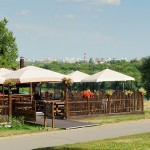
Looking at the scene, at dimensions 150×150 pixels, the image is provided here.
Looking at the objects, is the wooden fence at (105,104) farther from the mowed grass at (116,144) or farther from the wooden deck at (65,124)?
the mowed grass at (116,144)

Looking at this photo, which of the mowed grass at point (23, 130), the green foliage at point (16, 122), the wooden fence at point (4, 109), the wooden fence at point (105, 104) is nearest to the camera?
the mowed grass at point (23, 130)

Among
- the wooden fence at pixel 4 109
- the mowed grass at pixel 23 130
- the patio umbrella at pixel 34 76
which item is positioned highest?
the patio umbrella at pixel 34 76

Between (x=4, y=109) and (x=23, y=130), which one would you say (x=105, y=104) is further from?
(x=23, y=130)

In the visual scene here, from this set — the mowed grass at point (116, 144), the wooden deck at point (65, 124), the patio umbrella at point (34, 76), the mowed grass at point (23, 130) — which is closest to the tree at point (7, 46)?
the patio umbrella at point (34, 76)

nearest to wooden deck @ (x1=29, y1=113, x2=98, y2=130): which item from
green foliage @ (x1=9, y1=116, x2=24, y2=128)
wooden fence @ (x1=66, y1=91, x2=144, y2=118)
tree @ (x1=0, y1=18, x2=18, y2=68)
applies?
green foliage @ (x1=9, y1=116, x2=24, y2=128)

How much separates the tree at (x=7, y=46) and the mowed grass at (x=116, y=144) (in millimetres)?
20456

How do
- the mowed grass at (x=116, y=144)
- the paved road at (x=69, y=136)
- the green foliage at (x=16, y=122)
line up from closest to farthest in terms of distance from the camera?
the mowed grass at (x=116, y=144) < the paved road at (x=69, y=136) < the green foliage at (x=16, y=122)

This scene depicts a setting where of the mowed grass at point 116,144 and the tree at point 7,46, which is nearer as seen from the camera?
the mowed grass at point 116,144

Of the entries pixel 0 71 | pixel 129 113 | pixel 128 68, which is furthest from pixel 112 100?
pixel 128 68

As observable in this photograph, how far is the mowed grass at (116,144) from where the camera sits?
10875 mm

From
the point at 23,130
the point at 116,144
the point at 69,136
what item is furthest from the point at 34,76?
the point at 116,144

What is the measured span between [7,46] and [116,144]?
2246 cm

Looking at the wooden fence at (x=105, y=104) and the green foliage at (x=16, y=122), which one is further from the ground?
the wooden fence at (x=105, y=104)

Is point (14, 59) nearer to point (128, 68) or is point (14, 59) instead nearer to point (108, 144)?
point (108, 144)
